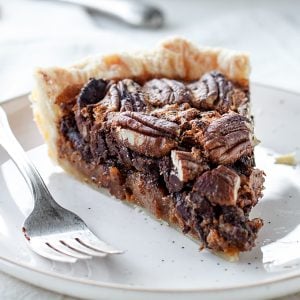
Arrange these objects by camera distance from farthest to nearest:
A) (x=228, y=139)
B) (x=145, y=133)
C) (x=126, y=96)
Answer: (x=126, y=96) < (x=145, y=133) < (x=228, y=139)

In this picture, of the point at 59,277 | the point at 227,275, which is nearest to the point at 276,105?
the point at 227,275

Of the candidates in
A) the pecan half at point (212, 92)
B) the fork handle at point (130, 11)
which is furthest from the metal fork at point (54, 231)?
the fork handle at point (130, 11)

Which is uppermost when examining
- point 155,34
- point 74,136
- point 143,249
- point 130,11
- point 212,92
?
point 212,92

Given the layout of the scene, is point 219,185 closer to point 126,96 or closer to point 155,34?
point 126,96

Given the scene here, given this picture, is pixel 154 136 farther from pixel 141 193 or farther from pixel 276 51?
pixel 276 51

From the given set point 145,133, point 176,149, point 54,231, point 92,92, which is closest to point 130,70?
point 92,92

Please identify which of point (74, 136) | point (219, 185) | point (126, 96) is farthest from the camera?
point (74, 136)
